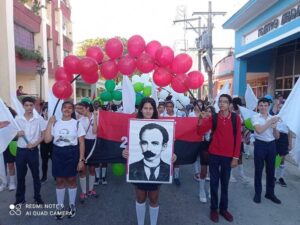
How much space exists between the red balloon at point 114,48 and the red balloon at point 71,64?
65cm

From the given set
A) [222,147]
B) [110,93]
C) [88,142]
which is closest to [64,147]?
[88,142]

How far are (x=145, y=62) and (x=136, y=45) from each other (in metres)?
0.34

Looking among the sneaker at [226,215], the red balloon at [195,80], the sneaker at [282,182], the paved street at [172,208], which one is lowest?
the paved street at [172,208]

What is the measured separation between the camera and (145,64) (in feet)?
15.9

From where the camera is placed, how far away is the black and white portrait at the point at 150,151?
3.51 m

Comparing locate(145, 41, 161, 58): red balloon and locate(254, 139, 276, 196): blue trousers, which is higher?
locate(145, 41, 161, 58): red balloon

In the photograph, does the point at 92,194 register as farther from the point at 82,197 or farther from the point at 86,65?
the point at 86,65

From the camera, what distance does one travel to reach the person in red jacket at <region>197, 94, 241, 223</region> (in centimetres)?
415

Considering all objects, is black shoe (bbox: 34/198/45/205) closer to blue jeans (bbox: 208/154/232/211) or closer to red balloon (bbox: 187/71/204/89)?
blue jeans (bbox: 208/154/232/211)

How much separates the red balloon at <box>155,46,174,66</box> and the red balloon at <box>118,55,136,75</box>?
45 centimetres

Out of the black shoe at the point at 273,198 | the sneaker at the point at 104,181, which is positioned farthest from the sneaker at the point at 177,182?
the black shoe at the point at 273,198

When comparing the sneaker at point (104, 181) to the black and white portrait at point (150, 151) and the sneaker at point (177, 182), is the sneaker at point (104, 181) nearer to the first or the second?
the sneaker at point (177, 182)

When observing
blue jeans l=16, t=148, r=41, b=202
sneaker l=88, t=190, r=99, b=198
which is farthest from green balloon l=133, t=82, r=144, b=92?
blue jeans l=16, t=148, r=41, b=202

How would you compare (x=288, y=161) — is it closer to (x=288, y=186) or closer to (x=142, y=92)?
(x=288, y=186)
